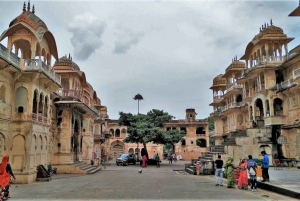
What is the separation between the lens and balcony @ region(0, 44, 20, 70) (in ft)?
46.6

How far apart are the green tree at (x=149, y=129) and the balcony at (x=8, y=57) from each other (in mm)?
20232

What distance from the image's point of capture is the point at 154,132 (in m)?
34.4

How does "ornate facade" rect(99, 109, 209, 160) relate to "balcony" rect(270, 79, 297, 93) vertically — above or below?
below

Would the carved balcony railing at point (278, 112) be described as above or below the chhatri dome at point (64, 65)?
below

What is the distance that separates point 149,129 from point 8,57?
852 inches

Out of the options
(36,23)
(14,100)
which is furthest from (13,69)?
(36,23)

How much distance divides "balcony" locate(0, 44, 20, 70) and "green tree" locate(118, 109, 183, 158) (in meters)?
20.2

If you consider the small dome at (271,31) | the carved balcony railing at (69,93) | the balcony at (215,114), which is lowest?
the balcony at (215,114)

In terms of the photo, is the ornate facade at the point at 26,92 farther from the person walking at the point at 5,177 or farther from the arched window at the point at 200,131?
the arched window at the point at 200,131

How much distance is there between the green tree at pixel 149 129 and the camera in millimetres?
34344

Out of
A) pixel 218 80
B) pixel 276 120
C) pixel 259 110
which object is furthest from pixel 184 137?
pixel 276 120

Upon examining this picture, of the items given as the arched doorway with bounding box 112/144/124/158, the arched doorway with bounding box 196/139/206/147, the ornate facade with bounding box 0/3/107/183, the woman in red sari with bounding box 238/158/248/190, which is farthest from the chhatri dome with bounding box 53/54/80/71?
the arched doorway with bounding box 196/139/206/147

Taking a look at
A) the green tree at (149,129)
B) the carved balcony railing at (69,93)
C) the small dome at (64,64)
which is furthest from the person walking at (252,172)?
the green tree at (149,129)

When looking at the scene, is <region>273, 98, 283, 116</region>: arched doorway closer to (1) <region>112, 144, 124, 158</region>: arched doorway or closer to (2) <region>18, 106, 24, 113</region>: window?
(2) <region>18, 106, 24, 113</region>: window
